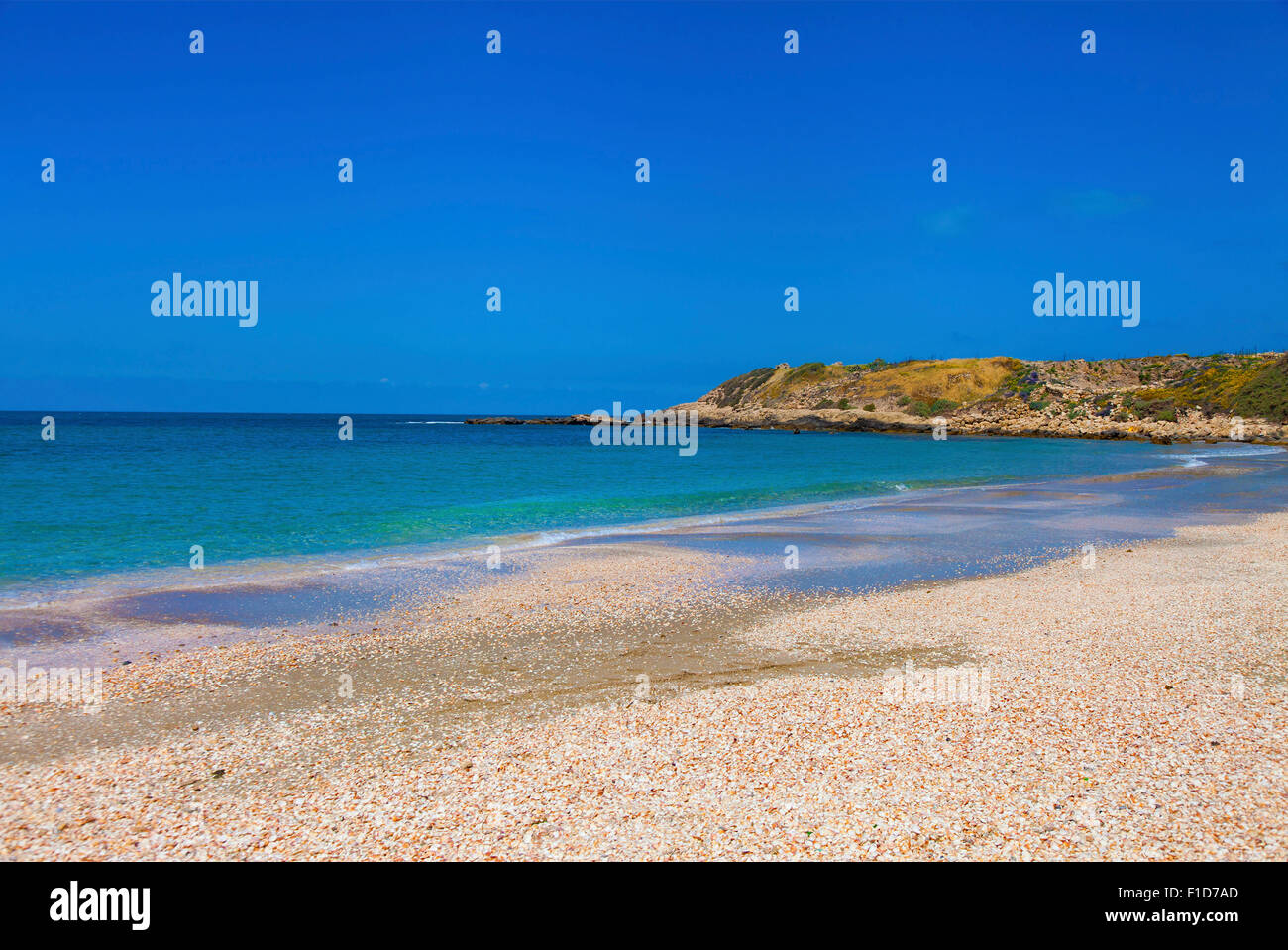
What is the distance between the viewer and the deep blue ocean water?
64.3ft

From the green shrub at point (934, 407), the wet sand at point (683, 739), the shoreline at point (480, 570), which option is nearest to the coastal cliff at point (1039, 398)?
the green shrub at point (934, 407)

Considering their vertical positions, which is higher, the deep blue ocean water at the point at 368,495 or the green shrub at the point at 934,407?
the green shrub at the point at 934,407

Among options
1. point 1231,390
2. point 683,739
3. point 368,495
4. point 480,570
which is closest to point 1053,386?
point 1231,390

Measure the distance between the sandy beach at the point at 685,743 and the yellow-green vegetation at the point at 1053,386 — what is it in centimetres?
9493

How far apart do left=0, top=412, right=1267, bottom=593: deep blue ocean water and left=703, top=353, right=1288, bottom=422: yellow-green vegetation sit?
128 ft

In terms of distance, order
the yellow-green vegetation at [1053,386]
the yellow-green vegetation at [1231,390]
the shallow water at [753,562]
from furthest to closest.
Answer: the yellow-green vegetation at [1053,386], the yellow-green vegetation at [1231,390], the shallow water at [753,562]

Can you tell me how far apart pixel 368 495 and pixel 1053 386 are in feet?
372

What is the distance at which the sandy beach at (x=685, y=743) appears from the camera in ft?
17.7

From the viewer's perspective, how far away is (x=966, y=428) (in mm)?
107500

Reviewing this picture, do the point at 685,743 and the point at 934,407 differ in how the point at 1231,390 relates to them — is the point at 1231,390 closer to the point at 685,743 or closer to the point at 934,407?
the point at 934,407

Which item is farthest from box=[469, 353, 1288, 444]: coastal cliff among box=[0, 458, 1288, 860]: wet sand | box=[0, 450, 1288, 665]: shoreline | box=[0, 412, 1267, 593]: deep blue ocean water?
box=[0, 458, 1288, 860]: wet sand

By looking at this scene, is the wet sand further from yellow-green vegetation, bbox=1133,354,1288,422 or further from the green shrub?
the green shrub

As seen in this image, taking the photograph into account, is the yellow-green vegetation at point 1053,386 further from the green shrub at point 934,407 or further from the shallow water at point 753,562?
the shallow water at point 753,562

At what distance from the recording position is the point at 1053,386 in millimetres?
116250
